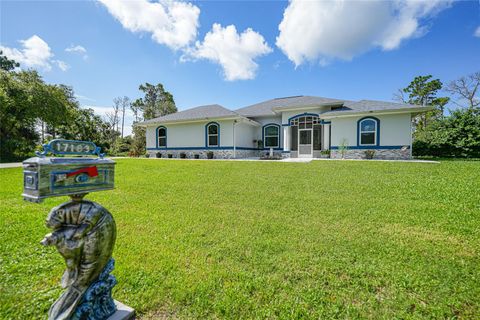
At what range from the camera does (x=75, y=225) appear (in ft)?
4.49

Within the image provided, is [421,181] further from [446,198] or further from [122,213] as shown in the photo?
[122,213]

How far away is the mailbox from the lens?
1237 mm

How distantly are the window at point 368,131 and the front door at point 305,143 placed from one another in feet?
11.5

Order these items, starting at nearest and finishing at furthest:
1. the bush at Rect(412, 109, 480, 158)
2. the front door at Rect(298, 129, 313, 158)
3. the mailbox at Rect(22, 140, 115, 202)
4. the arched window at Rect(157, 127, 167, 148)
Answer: the mailbox at Rect(22, 140, 115, 202), the bush at Rect(412, 109, 480, 158), the front door at Rect(298, 129, 313, 158), the arched window at Rect(157, 127, 167, 148)

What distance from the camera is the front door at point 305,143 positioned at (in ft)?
54.1

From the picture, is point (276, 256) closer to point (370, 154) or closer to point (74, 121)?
point (370, 154)

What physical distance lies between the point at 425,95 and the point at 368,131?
2471 cm

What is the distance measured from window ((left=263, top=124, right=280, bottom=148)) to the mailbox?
57.5 feet

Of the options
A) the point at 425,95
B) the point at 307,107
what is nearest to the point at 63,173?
the point at 307,107

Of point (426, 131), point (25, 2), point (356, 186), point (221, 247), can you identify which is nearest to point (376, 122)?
point (426, 131)

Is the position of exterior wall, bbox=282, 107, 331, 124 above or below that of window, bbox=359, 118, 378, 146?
above

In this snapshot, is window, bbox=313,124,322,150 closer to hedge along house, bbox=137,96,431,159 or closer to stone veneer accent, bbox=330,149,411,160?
hedge along house, bbox=137,96,431,159

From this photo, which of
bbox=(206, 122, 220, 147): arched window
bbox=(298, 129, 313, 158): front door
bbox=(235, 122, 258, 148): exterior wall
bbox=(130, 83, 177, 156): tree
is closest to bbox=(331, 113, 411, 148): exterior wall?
bbox=(298, 129, 313, 158): front door

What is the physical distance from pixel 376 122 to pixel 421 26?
5.77 meters
